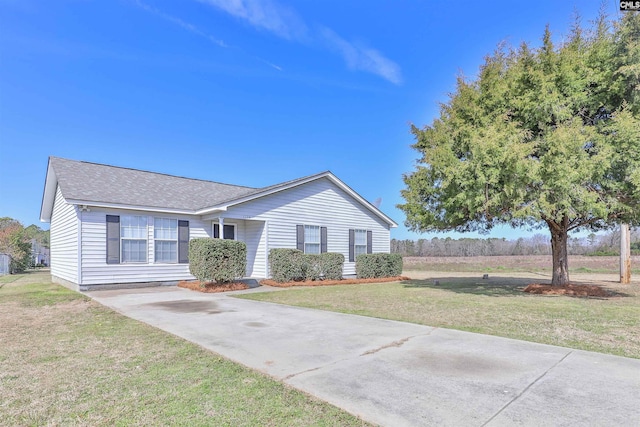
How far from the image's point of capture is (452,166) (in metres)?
9.90

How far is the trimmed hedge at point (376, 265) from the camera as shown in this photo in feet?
56.6

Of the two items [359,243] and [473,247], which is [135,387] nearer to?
[359,243]

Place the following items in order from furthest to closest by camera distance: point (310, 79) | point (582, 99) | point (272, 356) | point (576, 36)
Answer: point (310, 79) < point (576, 36) < point (582, 99) < point (272, 356)

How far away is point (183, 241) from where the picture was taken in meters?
14.3

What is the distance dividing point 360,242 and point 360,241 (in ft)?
0.17

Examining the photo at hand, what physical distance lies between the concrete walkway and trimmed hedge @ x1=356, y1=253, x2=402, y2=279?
10.7m

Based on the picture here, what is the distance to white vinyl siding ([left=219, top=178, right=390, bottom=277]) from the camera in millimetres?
15312

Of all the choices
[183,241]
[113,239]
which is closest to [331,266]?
[183,241]

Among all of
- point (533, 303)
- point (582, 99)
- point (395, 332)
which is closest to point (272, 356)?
point (395, 332)

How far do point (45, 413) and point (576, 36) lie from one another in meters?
14.2

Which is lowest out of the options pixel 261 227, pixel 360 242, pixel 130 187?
pixel 360 242

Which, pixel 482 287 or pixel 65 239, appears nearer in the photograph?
pixel 482 287

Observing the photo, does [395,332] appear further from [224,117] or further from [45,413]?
[224,117]

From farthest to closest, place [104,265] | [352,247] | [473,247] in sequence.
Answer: [473,247] → [352,247] → [104,265]
